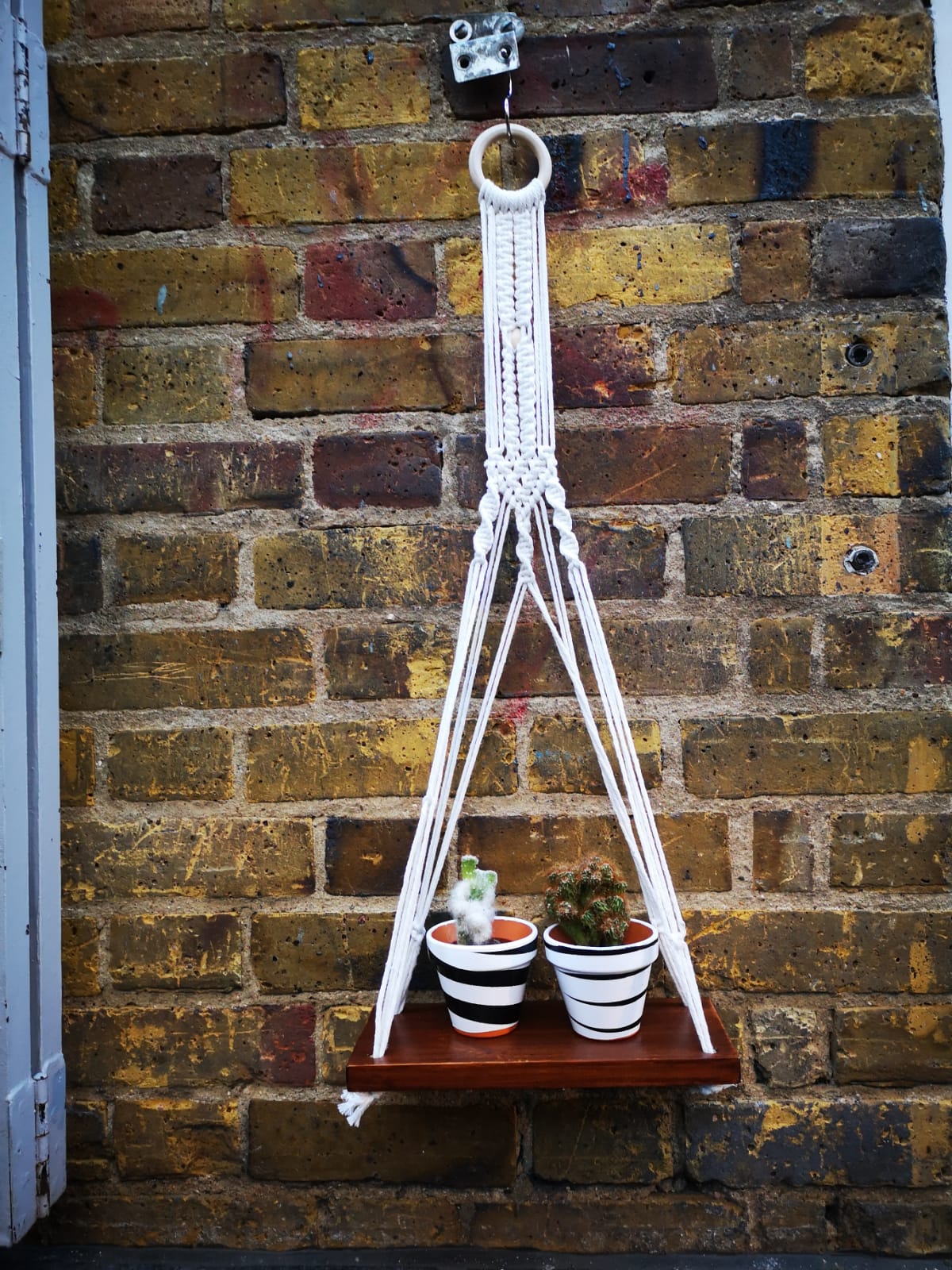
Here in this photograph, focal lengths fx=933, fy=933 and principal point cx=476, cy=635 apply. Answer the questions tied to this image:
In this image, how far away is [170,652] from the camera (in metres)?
1.02

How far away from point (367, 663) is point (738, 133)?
0.69 meters

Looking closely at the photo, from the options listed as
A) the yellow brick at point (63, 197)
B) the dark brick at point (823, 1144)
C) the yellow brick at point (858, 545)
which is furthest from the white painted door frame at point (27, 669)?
the yellow brick at point (858, 545)

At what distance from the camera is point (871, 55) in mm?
991

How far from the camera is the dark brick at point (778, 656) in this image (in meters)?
1.00

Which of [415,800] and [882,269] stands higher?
[882,269]

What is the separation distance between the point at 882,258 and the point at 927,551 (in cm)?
32

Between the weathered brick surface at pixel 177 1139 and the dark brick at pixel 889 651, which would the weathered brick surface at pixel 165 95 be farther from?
the weathered brick surface at pixel 177 1139

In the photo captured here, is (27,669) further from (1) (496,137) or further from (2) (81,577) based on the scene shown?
(1) (496,137)

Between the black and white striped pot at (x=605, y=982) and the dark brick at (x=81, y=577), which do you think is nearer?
the black and white striped pot at (x=605, y=982)

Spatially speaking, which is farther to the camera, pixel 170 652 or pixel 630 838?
pixel 170 652

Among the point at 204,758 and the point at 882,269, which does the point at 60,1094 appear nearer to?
the point at 204,758

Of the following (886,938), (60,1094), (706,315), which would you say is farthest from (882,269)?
(60,1094)

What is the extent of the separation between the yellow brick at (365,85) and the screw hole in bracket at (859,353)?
0.52m

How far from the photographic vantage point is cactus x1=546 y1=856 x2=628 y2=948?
0.87m
